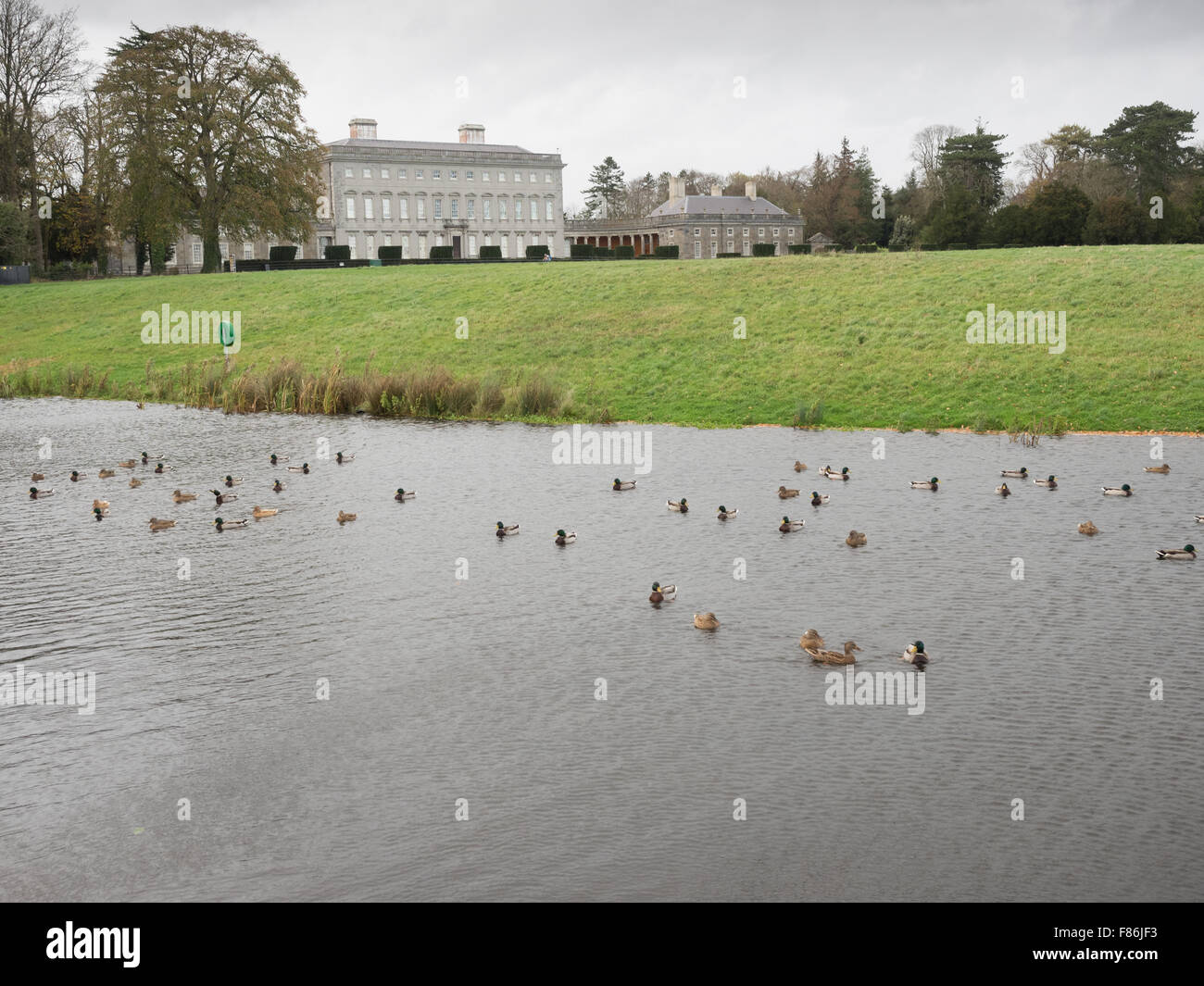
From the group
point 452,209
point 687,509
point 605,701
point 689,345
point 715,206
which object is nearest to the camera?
point 605,701

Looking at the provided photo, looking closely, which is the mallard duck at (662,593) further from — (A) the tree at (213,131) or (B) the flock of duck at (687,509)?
(A) the tree at (213,131)

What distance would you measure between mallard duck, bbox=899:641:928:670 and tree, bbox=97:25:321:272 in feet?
233

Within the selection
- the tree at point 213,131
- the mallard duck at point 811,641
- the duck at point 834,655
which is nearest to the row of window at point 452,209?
the tree at point 213,131

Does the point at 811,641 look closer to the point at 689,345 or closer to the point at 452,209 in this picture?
the point at 689,345

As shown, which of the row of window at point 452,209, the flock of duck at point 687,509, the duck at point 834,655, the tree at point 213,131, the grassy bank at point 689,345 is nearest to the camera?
the duck at point 834,655

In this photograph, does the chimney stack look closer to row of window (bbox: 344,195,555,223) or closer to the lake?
row of window (bbox: 344,195,555,223)

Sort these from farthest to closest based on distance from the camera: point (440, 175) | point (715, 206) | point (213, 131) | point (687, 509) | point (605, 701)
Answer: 1. point (715, 206)
2. point (440, 175)
3. point (213, 131)
4. point (687, 509)
5. point (605, 701)

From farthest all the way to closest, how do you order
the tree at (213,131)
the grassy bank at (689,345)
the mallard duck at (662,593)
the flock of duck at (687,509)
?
the tree at (213,131) < the grassy bank at (689,345) < the mallard duck at (662,593) < the flock of duck at (687,509)

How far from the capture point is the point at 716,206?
493ft

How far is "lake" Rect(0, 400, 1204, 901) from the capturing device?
31.3 ft

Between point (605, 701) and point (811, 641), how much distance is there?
2.96m

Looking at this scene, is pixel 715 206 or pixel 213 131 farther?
pixel 715 206

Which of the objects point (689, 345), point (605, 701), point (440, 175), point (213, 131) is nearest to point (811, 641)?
point (605, 701)

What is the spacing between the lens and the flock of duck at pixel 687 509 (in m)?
14.2
